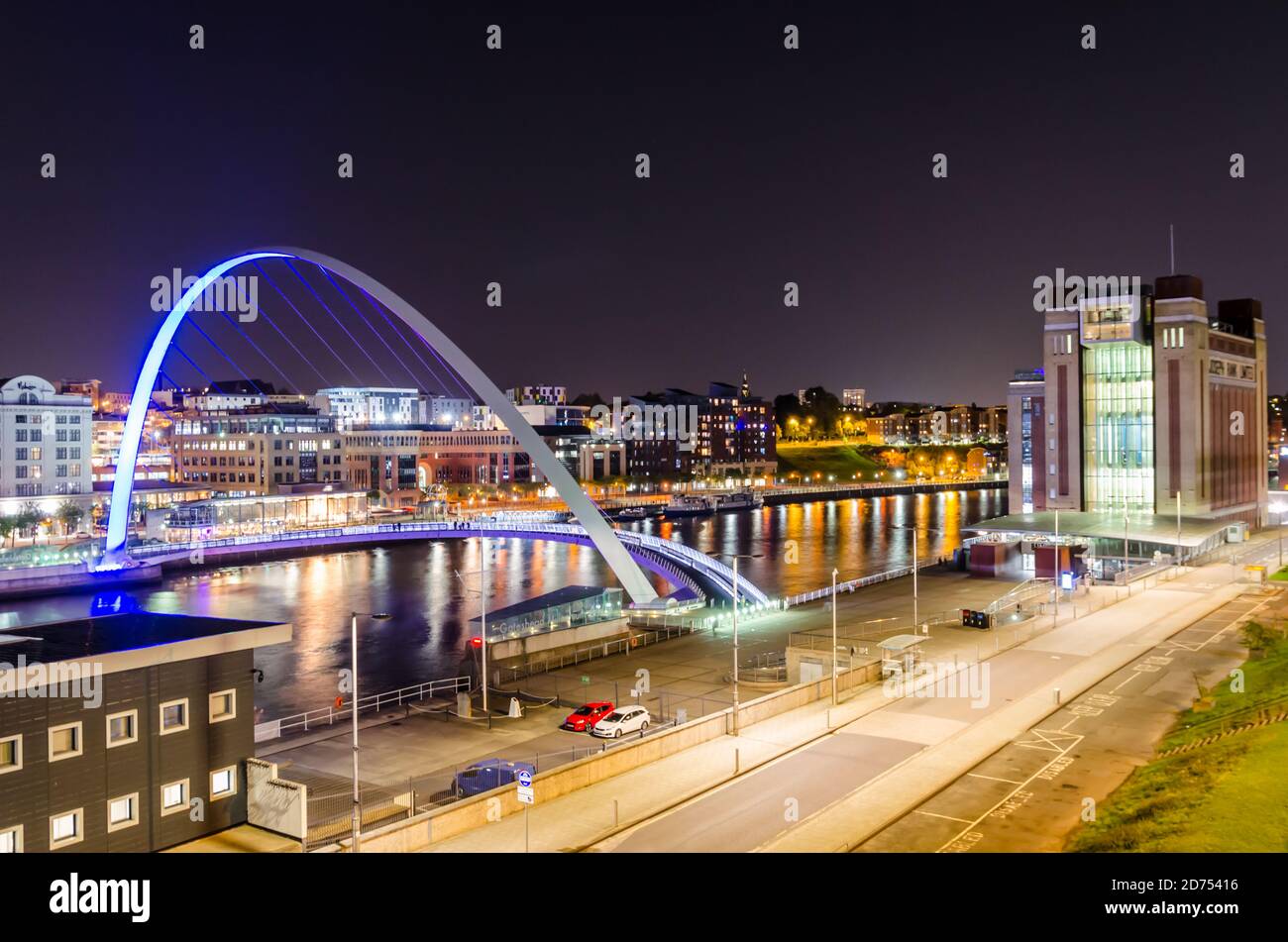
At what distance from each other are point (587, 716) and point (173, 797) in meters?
10.2

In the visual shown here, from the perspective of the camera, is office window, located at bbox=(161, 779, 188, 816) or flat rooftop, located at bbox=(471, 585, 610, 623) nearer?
office window, located at bbox=(161, 779, 188, 816)

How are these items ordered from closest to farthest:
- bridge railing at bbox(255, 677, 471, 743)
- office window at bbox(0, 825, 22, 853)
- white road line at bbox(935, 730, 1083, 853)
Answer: office window at bbox(0, 825, 22, 853), white road line at bbox(935, 730, 1083, 853), bridge railing at bbox(255, 677, 471, 743)

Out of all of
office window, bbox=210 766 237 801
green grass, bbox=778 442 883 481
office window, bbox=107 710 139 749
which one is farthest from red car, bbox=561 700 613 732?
green grass, bbox=778 442 883 481

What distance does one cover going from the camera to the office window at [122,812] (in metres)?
12.7

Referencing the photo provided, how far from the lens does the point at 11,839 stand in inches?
463

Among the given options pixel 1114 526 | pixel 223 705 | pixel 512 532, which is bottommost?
pixel 512 532

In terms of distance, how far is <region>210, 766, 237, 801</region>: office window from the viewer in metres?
13.9

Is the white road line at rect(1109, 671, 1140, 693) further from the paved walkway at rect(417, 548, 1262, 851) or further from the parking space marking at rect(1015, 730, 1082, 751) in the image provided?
the parking space marking at rect(1015, 730, 1082, 751)

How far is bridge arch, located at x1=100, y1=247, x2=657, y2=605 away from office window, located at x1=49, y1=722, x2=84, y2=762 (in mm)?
28852

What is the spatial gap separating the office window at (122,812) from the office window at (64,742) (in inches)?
33.1

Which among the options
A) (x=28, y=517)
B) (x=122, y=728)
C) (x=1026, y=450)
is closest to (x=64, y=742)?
(x=122, y=728)

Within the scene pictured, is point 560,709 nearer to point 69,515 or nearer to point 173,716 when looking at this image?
point 173,716
